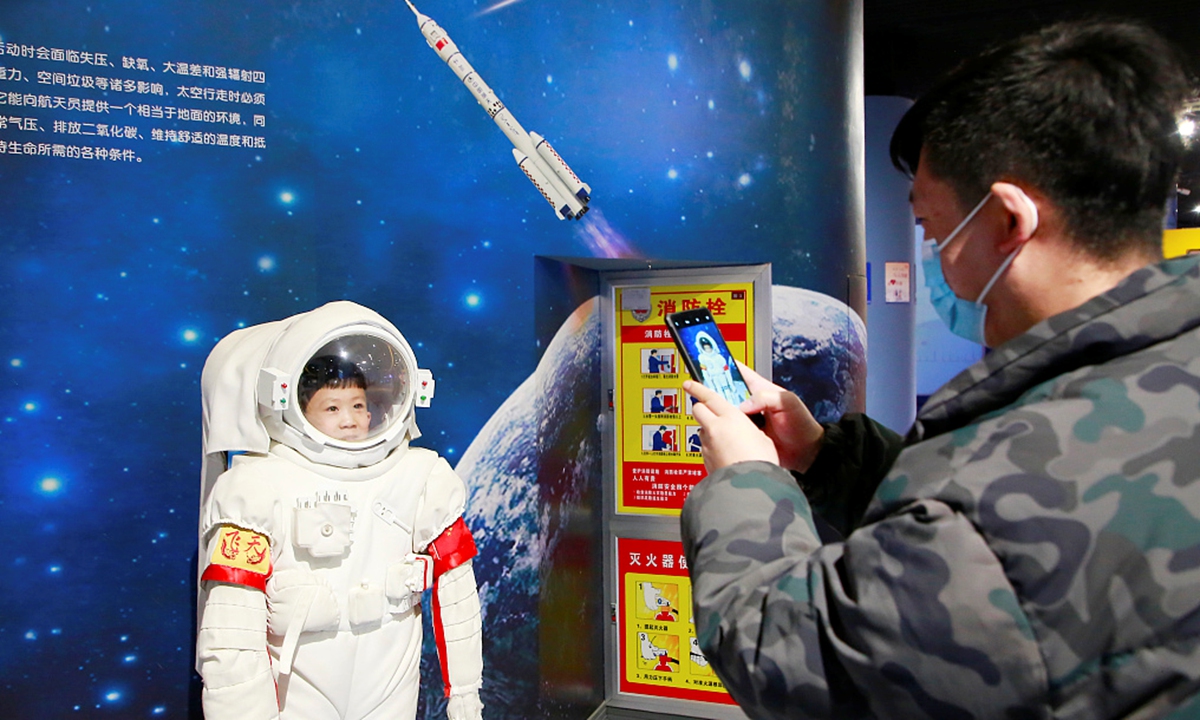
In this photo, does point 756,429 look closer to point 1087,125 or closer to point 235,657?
point 1087,125

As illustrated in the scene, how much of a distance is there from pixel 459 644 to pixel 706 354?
125cm

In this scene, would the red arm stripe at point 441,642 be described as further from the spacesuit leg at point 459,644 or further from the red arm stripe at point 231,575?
the red arm stripe at point 231,575

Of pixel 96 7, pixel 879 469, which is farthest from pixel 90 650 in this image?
pixel 879 469

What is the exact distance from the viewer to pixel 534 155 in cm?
298

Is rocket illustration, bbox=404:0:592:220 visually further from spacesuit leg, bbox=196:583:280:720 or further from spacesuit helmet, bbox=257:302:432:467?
spacesuit leg, bbox=196:583:280:720

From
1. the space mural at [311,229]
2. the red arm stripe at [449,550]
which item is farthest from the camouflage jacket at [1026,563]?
the space mural at [311,229]

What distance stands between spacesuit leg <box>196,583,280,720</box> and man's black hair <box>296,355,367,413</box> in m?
0.49

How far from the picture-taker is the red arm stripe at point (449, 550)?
232cm

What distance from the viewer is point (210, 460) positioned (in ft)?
7.30

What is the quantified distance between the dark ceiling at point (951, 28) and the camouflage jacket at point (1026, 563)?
5393 millimetres

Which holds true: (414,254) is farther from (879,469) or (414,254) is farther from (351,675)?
(879,469)

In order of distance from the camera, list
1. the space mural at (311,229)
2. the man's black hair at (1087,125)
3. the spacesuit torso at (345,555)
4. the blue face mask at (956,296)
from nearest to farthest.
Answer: the man's black hair at (1087,125)
the blue face mask at (956,296)
the spacesuit torso at (345,555)
the space mural at (311,229)

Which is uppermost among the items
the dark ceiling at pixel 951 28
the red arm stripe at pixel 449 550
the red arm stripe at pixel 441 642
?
the dark ceiling at pixel 951 28

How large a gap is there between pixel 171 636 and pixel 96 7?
1.74 meters
